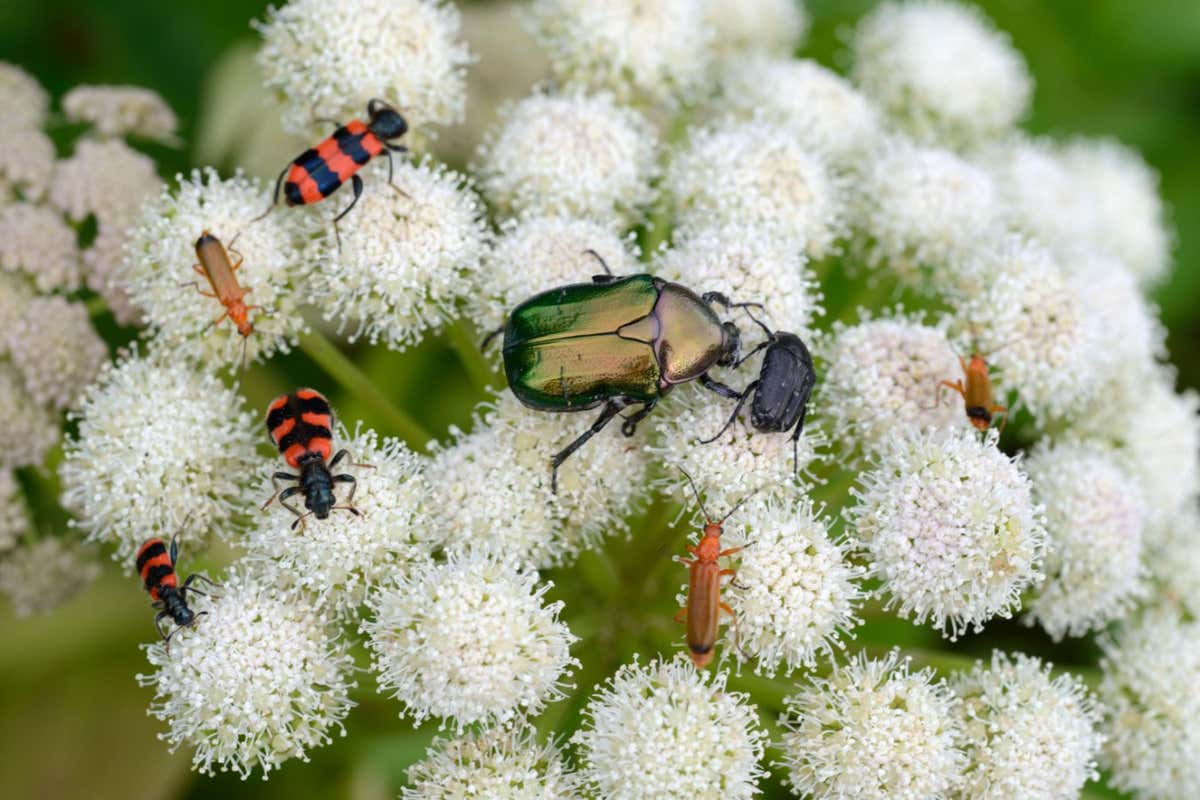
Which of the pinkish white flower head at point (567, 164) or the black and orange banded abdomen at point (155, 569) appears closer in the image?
the black and orange banded abdomen at point (155, 569)

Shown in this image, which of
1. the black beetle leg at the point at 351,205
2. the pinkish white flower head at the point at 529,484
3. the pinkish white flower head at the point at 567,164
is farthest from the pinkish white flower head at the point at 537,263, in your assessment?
the black beetle leg at the point at 351,205

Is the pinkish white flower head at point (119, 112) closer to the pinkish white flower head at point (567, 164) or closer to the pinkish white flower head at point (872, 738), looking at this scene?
the pinkish white flower head at point (567, 164)

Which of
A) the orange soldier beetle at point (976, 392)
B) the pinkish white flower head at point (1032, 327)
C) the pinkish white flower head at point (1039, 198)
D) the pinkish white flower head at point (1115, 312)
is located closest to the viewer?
the orange soldier beetle at point (976, 392)

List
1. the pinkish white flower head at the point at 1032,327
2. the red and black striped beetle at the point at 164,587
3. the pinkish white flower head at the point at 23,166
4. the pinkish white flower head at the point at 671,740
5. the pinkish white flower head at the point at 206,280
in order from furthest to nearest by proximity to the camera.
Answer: the pinkish white flower head at the point at 23,166 → the pinkish white flower head at the point at 1032,327 → the pinkish white flower head at the point at 206,280 → the red and black striped beetle at the point at 164,587 → the pinkish white flower head at the point at 671,740

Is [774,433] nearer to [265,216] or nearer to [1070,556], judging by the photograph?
[1070,556]

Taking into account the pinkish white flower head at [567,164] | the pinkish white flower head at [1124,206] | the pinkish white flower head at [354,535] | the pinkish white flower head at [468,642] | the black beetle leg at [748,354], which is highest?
the pinkish white flower head at [1124,206]

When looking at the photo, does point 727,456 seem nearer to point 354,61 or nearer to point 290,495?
point 290,495

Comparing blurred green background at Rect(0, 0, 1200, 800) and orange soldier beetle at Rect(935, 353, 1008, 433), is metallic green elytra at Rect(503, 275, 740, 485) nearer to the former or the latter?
blurred green background at Rect(0, 0, 1200, 800)
